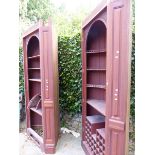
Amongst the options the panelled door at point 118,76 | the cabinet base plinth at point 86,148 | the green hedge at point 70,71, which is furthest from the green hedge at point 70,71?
the panelled door at point 118,76

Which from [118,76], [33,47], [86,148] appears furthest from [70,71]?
[118,76]

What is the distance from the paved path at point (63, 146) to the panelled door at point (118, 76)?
64.8 inches

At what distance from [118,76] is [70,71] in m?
2.66

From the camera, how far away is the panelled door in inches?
81.0

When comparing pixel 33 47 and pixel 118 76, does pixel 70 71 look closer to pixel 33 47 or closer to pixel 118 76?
pixel 33 47

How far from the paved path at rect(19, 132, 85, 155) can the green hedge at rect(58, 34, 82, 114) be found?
690 millimetres

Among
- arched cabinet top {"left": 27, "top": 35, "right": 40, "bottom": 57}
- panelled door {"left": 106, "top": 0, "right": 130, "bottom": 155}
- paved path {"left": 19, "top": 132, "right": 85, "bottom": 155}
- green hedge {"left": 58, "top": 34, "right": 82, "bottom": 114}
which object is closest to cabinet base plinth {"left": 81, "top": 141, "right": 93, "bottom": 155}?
paved path {"left": 19, "top": 132, "right": 85, "bottom": 155}

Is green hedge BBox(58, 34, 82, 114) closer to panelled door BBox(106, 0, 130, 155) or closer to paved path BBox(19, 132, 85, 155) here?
paved path BBox(19, 132, 85, 155)

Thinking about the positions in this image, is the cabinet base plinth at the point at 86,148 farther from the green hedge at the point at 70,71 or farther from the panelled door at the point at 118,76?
the panelled door at the point at 118,76
